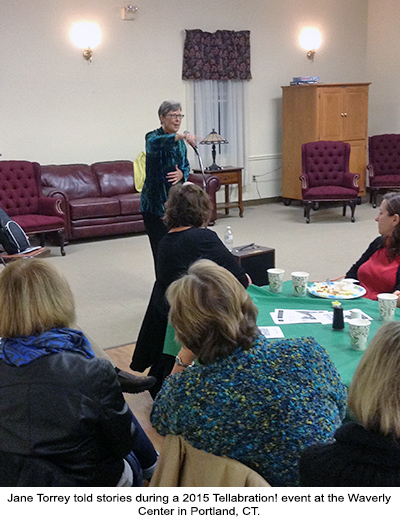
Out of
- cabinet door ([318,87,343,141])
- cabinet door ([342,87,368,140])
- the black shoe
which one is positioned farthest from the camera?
cabinet door ([342,87,368,140])

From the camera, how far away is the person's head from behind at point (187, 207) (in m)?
2.92

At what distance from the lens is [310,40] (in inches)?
366

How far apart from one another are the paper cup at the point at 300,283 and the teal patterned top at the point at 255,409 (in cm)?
112

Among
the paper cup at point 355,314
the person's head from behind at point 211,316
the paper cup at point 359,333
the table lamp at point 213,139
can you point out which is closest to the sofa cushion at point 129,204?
the table lamp at point 213,139

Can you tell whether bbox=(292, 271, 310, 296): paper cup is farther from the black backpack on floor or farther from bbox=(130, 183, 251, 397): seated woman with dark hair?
the black backpack on floor

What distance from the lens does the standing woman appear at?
3.95 metres

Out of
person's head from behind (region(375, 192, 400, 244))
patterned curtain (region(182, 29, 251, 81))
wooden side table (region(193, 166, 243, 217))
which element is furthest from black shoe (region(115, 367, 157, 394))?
patterned curtain (region(182, 29, 251, 81))

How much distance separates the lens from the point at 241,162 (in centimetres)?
901

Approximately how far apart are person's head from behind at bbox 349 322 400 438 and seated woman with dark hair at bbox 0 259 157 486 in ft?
2.38

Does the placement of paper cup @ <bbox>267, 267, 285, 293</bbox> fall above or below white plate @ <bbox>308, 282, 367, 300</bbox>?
above

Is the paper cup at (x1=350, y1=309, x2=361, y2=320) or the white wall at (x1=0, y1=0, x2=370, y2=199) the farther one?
the white wall at (x1=0, y1=0, x2=370, y2=199)

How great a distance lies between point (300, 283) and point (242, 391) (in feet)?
4.19

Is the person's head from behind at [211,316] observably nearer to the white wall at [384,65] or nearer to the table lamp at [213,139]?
the table lamp at [213,139]

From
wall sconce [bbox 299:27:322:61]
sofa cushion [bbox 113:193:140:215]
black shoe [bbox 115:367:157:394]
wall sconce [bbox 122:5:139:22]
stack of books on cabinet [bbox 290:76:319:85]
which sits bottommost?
black shoe [bbox 115:367:157:394]
